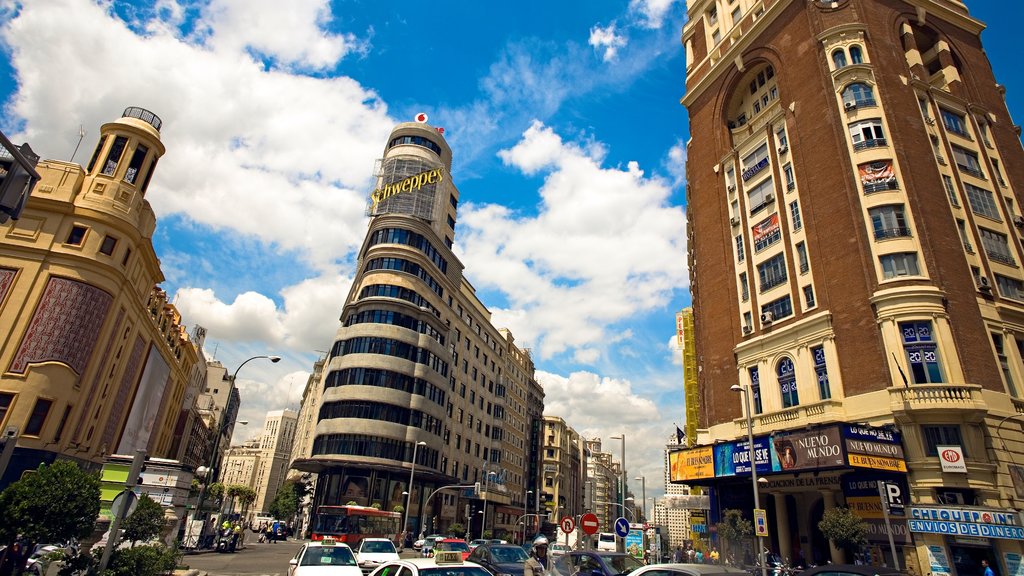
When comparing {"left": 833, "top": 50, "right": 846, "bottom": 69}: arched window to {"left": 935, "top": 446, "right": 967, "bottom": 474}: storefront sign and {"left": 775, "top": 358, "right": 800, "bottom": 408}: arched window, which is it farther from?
{"left": 935, "top": 446, "right": 967, "bottom": 474}: storefront sign

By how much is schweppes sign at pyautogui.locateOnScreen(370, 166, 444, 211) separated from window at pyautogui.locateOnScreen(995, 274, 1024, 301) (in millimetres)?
54770

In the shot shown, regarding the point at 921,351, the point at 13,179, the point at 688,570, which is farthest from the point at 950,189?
the point at 13,179

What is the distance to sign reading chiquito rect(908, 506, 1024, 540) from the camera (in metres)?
20.7

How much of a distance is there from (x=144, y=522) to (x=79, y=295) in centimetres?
1331

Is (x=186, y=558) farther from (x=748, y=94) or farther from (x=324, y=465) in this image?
(x=748, y=94)

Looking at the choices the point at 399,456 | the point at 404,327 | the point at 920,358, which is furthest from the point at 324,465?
the point at 920,358

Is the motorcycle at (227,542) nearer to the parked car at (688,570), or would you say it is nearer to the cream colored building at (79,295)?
the cream colored building at (79,295)

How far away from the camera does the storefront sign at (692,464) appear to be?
30.9 metres

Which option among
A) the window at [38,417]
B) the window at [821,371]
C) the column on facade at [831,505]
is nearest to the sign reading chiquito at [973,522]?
the column on facade at [831,505]

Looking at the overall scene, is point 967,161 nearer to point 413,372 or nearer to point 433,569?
point 433,569

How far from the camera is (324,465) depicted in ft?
165

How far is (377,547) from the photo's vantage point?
69.8 ft

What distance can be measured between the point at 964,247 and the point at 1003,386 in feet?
26.5

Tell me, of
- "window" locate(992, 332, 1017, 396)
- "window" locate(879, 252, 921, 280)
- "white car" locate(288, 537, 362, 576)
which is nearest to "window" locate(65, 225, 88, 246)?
"white car" locate(288, 537, 362, 576)
